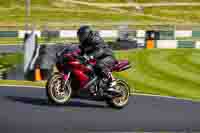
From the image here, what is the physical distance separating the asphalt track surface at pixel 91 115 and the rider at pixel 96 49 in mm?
842

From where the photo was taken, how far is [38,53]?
19.6m

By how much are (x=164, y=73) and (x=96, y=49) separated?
32.7ft

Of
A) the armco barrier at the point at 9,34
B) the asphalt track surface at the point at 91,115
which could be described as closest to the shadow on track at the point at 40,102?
the asphalt track surface at the point at 91,115

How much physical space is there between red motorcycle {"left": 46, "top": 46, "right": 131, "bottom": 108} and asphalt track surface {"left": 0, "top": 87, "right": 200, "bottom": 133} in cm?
24

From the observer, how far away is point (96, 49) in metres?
12.7

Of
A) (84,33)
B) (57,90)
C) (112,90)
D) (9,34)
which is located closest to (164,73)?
(112,90)

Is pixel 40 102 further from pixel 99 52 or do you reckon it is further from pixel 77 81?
pixel 99 52

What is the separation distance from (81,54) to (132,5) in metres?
82.7

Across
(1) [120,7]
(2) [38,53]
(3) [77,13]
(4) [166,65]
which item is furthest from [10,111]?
(1) [120,7]

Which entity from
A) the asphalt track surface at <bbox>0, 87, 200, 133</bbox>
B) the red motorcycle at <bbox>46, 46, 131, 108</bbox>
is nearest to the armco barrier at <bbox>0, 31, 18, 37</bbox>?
the asphalt track surface at <bbox>0, 87, 200, 133</bbox>

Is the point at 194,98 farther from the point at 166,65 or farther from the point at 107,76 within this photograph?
the point at 166,65

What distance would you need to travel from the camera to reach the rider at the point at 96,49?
12.6m

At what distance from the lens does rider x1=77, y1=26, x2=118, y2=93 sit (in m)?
12.6

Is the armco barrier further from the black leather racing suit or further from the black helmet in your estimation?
the black helmet
